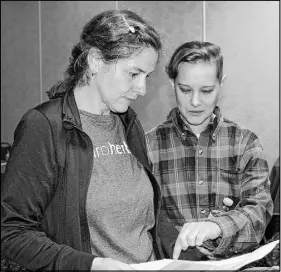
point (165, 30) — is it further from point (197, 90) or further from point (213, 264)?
point (213, 264)

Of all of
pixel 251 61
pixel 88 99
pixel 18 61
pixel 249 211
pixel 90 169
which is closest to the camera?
pixel 90 169

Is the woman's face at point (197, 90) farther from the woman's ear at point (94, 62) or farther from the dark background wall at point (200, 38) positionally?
the dark background wall at point (200, 38)

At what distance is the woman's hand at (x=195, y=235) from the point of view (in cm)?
130

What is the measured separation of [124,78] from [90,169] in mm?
246

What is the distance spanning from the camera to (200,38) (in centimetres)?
439

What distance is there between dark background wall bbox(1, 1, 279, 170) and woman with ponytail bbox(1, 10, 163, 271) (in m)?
2.37

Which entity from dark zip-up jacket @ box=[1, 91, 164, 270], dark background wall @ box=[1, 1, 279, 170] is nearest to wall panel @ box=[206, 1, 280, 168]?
dark background wall @ box=[1, 1, 279, 170]

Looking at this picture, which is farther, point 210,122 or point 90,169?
point 210,122

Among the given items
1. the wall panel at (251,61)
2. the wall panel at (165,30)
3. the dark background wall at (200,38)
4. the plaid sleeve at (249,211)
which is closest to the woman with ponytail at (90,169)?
the plaid sleeve at (249,211)

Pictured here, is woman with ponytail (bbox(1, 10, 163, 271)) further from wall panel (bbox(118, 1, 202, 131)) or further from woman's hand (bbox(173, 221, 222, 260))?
wall panel (bbox(118, 1, 202, 131))

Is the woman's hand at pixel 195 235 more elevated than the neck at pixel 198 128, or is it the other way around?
the neck at pixel 198 128

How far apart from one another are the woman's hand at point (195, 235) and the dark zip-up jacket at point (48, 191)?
25cm

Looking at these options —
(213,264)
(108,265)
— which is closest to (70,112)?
(108,265)

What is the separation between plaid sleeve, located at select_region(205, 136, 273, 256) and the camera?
139cm
